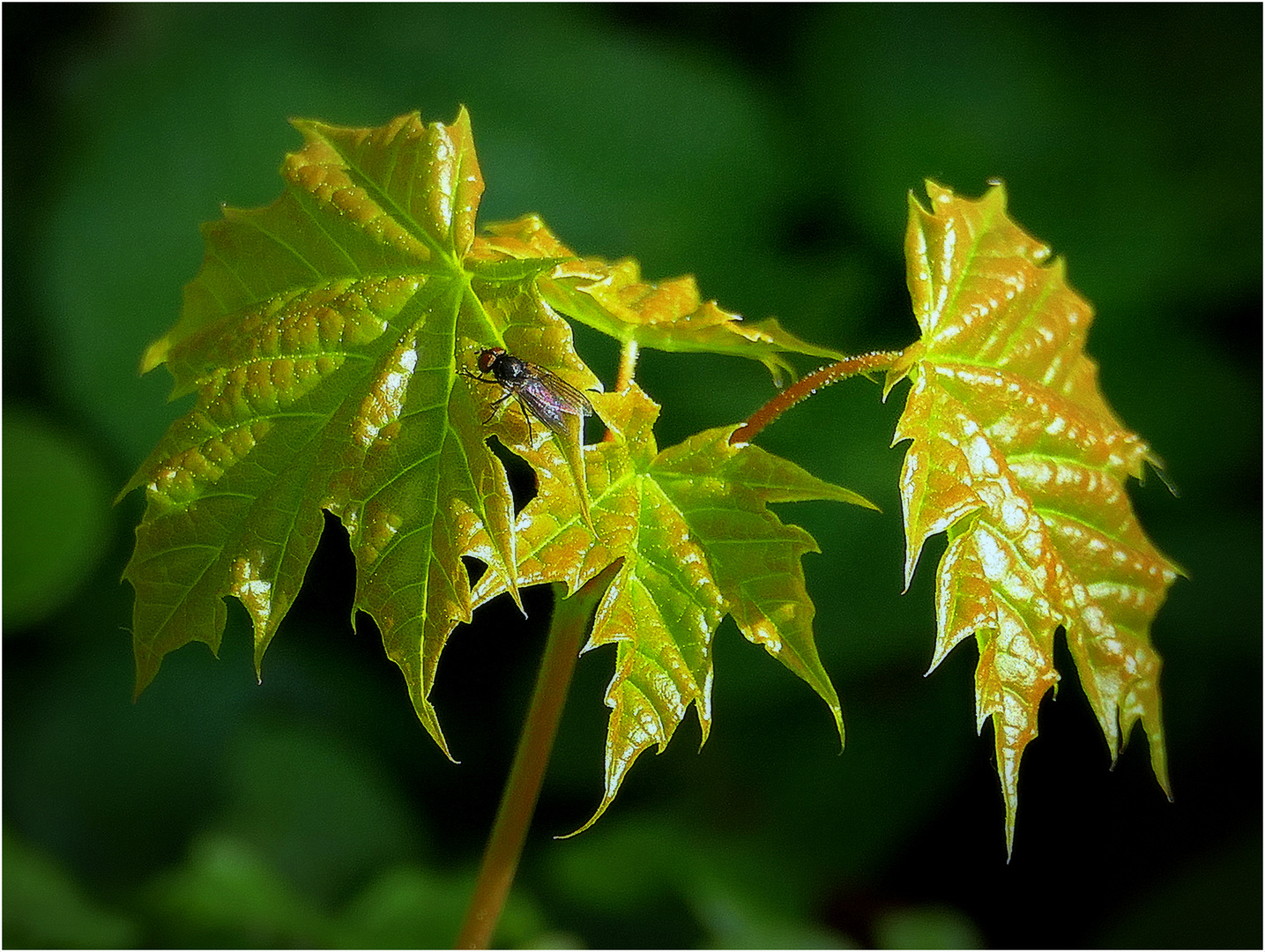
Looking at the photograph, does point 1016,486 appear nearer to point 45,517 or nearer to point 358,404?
point 358,404

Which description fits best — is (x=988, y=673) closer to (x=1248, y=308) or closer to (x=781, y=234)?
(x=781, y=234)

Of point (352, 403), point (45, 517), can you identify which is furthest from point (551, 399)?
point (45, 517)

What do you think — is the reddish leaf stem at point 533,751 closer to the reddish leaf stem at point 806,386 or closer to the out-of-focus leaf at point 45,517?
the reddish leaf stem at point 806,386

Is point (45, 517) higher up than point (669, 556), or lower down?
lower down

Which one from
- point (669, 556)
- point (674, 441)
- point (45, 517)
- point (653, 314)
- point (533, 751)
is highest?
point (653, 314)

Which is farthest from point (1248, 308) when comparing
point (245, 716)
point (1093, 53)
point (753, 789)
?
point (245, 716)

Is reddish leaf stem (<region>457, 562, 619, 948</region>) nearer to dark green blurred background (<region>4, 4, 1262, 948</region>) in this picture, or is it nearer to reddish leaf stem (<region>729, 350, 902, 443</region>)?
reddish leaf stem (<region>729, 350, 902, 443</region>)

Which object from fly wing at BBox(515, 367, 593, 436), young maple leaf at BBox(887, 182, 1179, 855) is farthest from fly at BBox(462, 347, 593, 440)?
young maple leaf at BBox(887, 182, 1179, 855)

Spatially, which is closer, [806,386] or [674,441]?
[806,386]
